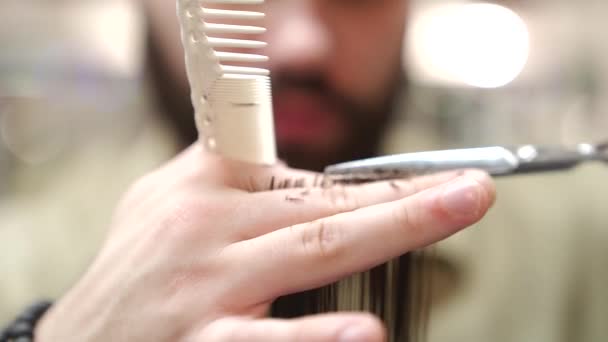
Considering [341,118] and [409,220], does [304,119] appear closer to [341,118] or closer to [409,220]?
[341,118]

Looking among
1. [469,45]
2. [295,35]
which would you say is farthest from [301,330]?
[469,45]

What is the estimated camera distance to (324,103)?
2.98 feet

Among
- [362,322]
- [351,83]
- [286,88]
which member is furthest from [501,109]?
[362,322]

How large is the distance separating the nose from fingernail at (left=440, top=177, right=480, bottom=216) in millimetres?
526

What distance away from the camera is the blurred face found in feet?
2.65

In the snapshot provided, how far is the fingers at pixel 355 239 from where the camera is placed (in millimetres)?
303

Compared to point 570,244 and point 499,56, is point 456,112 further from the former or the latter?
point 570,244

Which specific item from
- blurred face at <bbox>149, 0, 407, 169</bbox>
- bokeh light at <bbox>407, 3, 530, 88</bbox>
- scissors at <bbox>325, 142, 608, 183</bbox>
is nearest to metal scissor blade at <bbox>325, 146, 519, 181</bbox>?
scissors at <bbox>325, 142, 608, 183</bbox>

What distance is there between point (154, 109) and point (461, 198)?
3.14 ft

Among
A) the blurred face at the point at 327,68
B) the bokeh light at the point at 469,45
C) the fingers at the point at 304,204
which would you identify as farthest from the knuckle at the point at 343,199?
the bokeh light at the point at 469,45

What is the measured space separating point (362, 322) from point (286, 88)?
62 centimetres

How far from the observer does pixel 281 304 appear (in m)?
0.35

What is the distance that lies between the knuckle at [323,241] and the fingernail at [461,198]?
0.21ft

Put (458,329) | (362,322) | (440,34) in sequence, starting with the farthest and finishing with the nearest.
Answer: (440,34), (458,329), (362,322)
